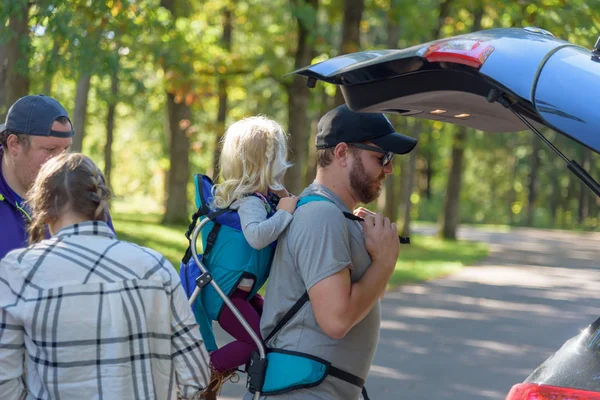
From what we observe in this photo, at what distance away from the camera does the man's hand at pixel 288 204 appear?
10.7ft

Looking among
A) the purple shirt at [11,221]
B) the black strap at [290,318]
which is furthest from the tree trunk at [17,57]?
the black strap at [290,318]

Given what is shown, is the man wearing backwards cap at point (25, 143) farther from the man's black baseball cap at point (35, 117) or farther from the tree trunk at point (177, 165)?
the tree trunk at point (177, 165)

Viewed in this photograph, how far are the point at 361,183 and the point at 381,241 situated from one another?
24cm

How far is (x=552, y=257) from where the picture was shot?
25.6 m

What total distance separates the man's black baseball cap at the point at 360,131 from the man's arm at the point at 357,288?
26 centimetres

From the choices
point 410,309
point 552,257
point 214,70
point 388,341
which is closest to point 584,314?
point 410,309

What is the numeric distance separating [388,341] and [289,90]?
30.2 ft

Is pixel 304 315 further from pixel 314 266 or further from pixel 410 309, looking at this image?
pixel 410 309

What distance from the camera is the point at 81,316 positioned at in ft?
8.29

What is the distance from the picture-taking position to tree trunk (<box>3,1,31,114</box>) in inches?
385

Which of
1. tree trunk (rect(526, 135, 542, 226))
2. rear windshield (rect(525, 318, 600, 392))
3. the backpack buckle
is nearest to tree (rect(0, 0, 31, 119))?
the backpack buckle

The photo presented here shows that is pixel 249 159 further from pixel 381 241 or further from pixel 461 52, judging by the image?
pixel 461 52

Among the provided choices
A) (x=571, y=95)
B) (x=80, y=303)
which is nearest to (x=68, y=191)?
(x=80, y=303)

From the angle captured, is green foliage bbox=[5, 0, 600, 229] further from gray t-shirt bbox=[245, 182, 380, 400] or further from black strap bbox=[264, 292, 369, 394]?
black strap bbox=[264, 292, 369, 394]
